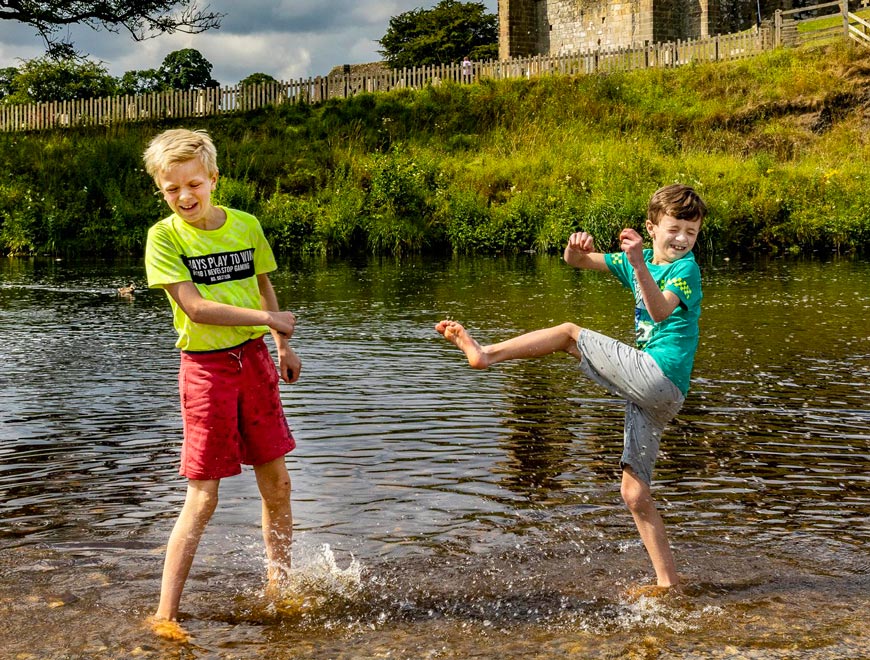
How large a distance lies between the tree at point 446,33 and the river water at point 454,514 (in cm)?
6331

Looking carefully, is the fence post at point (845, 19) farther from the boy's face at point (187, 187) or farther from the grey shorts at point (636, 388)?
the boy's face at point (187, 187)

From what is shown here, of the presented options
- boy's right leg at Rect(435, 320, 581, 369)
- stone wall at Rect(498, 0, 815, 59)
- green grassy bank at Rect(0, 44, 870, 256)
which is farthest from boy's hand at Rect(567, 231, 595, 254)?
stone wall at Rect(498, 0, 815, 59)

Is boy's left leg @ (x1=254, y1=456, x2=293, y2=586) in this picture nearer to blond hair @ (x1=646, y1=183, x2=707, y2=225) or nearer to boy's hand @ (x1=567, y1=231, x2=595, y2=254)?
boy's hand @ (x1=567, y1=231, x2=595, y2=254)

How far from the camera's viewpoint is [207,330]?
164 inches

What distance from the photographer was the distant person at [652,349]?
4.33m

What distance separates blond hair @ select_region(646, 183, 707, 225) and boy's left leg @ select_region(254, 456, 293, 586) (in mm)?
1921

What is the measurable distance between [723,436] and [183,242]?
14.5 ft

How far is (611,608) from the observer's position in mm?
4391

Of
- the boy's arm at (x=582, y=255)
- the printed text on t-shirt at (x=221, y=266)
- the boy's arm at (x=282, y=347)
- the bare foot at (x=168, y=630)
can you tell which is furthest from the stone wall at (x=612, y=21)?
the bare foot at (x=168, y=630)

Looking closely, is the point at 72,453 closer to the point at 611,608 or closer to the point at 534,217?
the point at 611,608

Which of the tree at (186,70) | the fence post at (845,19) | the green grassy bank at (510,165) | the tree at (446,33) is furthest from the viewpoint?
the tree at (186,70)

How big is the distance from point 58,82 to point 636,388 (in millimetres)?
81596

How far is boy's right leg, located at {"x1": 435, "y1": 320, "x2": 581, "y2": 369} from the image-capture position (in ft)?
14.3

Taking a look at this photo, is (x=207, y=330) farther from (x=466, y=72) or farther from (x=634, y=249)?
(x=466, y=72)
